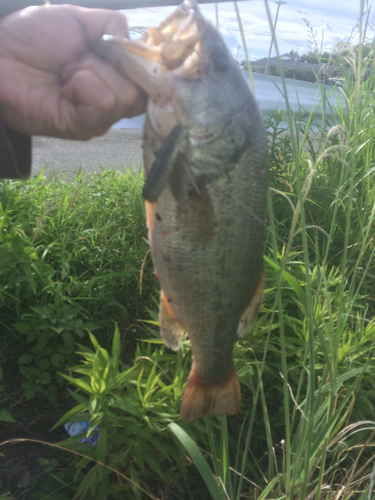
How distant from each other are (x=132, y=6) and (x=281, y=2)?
35.0 inches

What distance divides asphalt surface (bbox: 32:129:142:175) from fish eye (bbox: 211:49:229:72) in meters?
4.36

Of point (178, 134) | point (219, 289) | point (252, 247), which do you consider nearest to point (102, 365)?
point (219, 289)

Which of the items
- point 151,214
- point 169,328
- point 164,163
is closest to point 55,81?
point 151,214

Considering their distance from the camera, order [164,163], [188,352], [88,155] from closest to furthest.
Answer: [164,163]
[188,352]
[88,155]

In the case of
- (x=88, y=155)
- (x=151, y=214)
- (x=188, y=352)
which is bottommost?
(x=88, y=155)

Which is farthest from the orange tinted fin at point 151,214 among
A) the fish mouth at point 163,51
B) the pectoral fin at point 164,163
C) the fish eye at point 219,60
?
the fish eye at point 219,60

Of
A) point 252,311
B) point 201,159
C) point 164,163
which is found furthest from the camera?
point 252,311

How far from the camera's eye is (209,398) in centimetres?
145

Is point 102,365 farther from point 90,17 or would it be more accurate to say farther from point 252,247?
point 90,17

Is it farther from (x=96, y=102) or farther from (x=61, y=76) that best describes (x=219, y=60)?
(x=61, y=76)

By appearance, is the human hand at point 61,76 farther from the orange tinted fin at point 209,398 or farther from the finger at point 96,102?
the orange tinted fin at point 209,398

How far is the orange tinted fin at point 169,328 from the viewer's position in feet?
4.60

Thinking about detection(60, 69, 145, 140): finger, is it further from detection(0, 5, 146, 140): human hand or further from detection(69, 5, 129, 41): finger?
detection(69, 5, 129, 41): finger

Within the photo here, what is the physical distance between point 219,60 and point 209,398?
109 centimetres
